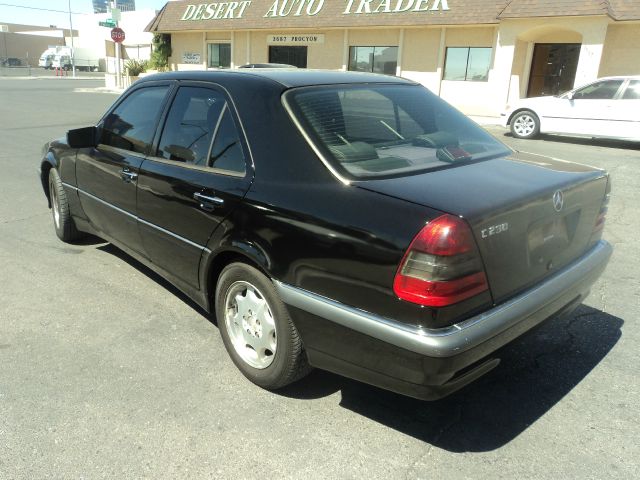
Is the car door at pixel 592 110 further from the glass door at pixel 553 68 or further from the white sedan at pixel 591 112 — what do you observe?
the glass door at pixel 553 68

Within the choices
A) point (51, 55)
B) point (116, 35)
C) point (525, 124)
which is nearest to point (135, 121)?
point (525, 124)

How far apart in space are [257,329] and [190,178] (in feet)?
3.28

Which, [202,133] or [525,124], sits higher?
[202,133]

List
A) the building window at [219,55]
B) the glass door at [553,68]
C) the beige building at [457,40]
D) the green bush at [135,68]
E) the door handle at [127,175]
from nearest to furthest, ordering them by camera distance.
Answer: the door handle at [127,175], the beige building at [457,40], the glass door at [553,68], the building window at [219,55], the green bush at [135,68]

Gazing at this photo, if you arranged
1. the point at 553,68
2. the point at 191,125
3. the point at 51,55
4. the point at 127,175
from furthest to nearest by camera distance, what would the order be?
the point at 51,55
the point at 553,68
the point at 127,175
the point at 191,125

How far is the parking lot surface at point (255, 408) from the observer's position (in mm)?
2490

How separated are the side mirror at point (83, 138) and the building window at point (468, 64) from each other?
1835 cm

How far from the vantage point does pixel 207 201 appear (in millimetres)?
3098

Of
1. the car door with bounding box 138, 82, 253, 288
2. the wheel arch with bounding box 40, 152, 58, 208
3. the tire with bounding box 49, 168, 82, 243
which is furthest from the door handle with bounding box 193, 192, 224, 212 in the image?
the wheel arch with bounding box 40, 152, 58, 208

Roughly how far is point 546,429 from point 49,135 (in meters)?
13.3

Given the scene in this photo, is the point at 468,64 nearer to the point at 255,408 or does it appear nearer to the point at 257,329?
the point at 257,329

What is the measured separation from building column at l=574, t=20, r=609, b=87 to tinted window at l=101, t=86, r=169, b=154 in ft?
52.9

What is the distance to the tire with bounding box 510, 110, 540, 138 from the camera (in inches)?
534

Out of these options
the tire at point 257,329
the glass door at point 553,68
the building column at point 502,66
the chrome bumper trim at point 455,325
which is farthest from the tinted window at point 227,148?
the glass door at point 553,68
